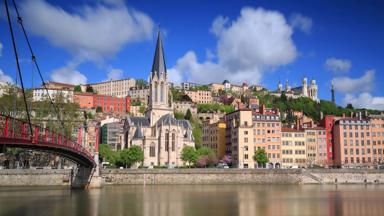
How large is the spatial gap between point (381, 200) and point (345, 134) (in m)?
53.2

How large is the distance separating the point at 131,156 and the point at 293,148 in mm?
36285

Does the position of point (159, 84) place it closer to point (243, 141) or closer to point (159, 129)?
point (159, 129)

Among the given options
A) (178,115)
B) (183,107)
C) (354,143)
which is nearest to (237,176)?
(354,143)

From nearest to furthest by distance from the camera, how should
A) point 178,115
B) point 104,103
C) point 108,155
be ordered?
point 108,155 → point 178,115 → point 104,103

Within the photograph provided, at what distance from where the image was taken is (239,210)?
40.8 m

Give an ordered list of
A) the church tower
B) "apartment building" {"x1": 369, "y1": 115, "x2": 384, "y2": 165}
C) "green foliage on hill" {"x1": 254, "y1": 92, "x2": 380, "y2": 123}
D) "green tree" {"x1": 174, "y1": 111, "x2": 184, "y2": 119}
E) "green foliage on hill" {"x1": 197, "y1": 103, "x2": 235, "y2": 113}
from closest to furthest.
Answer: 1. "apartment building" {"x1": 369, "y1": 115, "x2": 384, "y2": 165}
2. the church tower
3. "green tree" {"x1": 174, "y1": 111, "x2": 184, "y2": 119}
4. "green foliage on hill" {"x1": 254, "y1": 92, "x2": 380, "y2": 123}
5. "green foliage on hill" {"x1": 197, "y1": 103, "x2": 235, "y2": 113}

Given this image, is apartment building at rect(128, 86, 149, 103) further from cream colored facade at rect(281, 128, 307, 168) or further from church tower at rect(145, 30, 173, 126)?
cream colored facade at rect(281, 128, 307, 168)

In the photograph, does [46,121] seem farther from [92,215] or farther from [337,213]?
[337,213]

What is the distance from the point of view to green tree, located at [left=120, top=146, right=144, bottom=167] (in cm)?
9394

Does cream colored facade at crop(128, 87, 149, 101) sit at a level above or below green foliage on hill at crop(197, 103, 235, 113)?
above

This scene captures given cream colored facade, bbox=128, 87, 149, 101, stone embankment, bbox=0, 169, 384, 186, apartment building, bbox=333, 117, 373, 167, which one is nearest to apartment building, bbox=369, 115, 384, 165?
apartment building, bbox=333, 117, 373, 167

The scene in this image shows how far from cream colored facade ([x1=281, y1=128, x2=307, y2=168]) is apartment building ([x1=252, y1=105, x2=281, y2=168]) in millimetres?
1606

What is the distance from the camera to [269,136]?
100438 millimetres

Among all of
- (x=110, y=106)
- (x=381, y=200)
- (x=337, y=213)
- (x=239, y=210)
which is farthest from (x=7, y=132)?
(x=110, y=106)
